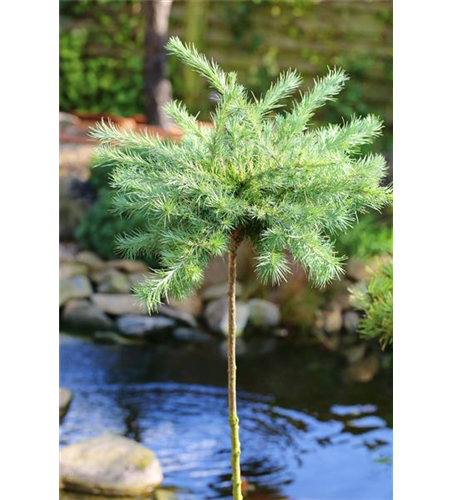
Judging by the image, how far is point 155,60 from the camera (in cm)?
877

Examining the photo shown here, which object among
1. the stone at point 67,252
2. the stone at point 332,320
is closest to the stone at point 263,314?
the stone at point 332,320

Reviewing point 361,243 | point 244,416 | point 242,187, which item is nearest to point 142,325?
point 244,416

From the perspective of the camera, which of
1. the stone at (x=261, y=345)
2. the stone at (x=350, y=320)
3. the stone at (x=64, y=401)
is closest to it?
the stone at (x=64, y=401)

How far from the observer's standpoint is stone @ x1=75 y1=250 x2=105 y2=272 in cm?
750

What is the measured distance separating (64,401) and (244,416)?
3.80ft

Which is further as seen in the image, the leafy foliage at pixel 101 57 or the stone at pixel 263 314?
the leafy foliage at pixel 101 57

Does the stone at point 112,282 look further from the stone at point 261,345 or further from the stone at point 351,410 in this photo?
the stone at point 351,410

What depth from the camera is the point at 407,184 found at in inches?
88.7

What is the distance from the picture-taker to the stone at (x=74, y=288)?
7.15m

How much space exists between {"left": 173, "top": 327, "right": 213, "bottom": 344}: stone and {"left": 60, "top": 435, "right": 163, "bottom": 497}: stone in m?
2.43

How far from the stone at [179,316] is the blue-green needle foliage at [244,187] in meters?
4.50
